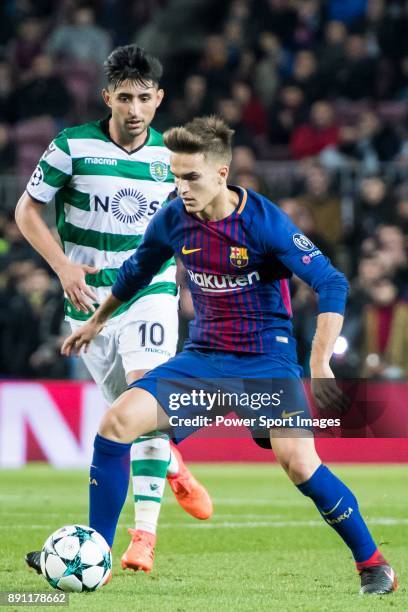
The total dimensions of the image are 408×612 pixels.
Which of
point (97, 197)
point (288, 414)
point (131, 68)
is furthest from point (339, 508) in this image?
point (131, 68)

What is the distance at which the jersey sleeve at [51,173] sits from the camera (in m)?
7.25

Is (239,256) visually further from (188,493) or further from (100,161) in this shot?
(188,493)

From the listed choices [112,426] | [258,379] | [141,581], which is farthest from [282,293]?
[141,581]

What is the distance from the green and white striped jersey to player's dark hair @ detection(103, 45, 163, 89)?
0.43 metres

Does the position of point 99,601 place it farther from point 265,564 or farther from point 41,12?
point 41,12

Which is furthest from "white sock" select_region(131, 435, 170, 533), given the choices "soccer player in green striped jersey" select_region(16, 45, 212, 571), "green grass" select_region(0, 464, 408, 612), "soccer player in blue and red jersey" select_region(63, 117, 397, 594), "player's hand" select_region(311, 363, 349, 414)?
"player's hand" select_region(311, 363, 349, 414)

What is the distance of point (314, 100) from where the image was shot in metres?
17.2

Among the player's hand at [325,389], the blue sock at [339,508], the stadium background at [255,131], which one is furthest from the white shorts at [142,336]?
the stadium background at [255,131]

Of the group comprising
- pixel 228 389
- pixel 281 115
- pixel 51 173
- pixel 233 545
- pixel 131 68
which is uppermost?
pixel 281 115

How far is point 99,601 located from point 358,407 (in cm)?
181

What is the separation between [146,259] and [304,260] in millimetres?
851

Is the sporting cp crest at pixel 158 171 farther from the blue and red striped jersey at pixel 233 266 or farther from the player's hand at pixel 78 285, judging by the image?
the blue and red striped jersey at pixel 233 266

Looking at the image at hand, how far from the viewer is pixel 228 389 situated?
607cm

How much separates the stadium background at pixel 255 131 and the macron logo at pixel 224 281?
7233mm
